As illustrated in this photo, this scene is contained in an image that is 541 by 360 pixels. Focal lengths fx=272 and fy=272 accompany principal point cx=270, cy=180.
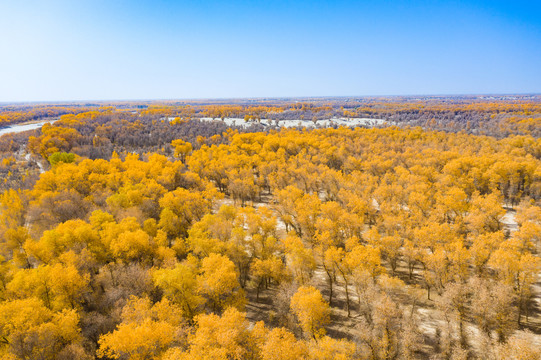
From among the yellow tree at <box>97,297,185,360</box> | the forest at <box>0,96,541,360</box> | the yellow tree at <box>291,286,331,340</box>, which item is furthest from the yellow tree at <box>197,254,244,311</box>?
the yellow tree at <box>291,286,331,340</box>

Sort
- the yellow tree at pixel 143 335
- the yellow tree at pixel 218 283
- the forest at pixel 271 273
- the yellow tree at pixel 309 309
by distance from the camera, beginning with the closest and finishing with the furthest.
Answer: the yellow tree at pixel 143 335 → the forest at pixel 271 273 → the yellow tree at pixel 309 309 → the yellow tree at pixel 218 283

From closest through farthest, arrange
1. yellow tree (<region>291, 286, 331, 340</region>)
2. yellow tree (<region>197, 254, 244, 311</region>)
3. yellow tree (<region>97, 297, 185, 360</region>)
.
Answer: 1. yellow tree (<region>97, 297, 185, 360</region>)
2. yellow tree (<region>291, 286, 331, 340</region>)
3. yellow tree (<region>197, 254, 244, 311</region>)

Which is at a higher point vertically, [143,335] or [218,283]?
[143,335]

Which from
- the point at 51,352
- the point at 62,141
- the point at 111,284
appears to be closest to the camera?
the point at 51,352

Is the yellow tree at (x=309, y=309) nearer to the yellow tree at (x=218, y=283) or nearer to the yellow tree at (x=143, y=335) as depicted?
the yellow tree at (x=218, y=283)

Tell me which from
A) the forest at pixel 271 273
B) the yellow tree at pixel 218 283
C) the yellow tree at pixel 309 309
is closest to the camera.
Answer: the forest at pixel 271 273

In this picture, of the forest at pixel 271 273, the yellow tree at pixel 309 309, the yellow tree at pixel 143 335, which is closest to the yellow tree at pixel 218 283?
the forest at pixel 271 273

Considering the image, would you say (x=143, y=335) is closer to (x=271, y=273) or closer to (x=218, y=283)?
(x=218, y=283)

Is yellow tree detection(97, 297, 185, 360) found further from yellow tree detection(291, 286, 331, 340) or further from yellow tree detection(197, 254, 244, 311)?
yellow tree detection(291, 286, 331, 340)

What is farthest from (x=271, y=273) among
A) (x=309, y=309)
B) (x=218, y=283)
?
(x=309, y=309)

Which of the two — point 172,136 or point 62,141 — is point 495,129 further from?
point 62,141

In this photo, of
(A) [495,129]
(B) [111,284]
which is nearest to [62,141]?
(B) [111,284]
